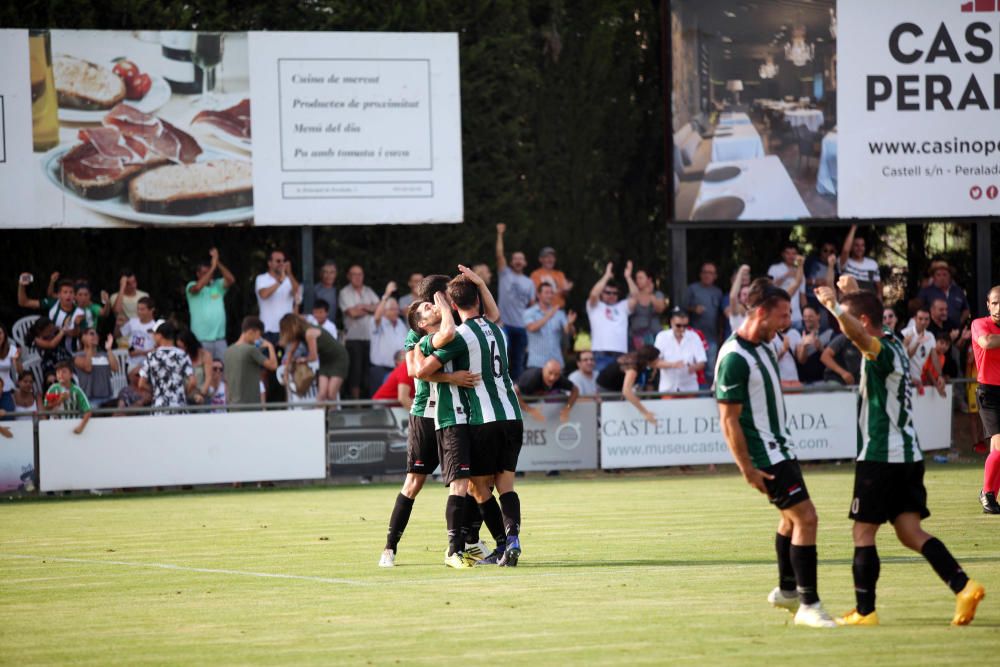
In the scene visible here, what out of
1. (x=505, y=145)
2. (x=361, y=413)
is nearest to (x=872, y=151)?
(x=505, y=145)

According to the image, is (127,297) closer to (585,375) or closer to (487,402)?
(585,375)

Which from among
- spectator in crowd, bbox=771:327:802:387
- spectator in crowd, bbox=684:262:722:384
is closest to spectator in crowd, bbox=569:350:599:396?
spectator in crowd, bbox=684:262:722:384

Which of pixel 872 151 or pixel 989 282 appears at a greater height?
pixel 872 151

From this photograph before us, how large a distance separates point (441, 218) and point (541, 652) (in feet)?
52.8

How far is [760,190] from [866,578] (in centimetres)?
1622

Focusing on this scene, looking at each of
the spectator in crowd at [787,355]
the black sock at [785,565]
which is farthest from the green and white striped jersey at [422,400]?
the spectator in crowd at [787,355]

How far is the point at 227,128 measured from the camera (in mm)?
22562

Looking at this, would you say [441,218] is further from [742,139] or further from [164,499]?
[164,499]

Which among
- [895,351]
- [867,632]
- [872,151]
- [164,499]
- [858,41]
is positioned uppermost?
[858,41]

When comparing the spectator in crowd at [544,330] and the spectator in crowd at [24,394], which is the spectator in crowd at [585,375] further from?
the spectator in crowd at [24,394]

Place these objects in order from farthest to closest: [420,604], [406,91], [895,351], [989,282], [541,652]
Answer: [989,282]
[406,91]
[420,604]
[895,351]
[541,652]

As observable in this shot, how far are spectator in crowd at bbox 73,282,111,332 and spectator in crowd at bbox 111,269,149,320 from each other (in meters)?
0.20

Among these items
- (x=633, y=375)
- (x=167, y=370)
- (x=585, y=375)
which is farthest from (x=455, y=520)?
(x=585, y=375)

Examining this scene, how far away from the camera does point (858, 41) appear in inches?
947
